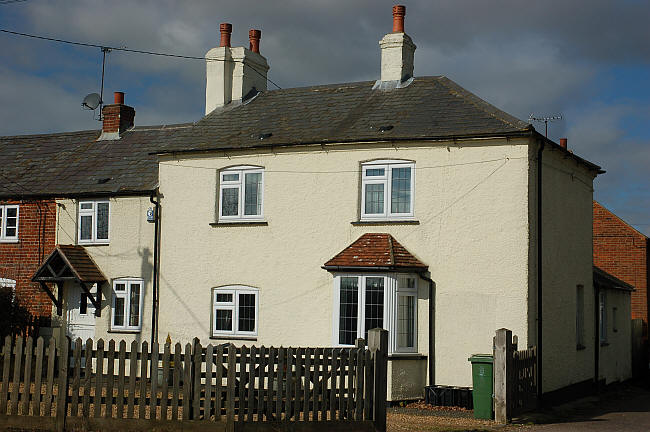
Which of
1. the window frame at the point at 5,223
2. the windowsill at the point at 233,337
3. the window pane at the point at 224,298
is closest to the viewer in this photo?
the windowsill at the point at 233,337

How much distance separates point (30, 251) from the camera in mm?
25172

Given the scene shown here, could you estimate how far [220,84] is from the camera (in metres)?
26.0

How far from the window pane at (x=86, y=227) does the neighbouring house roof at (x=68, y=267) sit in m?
0.47

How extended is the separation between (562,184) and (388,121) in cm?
483

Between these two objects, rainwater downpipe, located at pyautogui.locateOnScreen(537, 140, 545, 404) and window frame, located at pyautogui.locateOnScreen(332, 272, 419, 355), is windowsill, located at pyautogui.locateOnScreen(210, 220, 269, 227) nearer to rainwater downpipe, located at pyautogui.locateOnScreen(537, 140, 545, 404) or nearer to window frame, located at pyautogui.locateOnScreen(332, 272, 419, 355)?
window frame, located at pyautogui.locateOnScreen(332, 272, 419, 355)

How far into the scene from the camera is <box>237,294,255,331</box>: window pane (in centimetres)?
2181

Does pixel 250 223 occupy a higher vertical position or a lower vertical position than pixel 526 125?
lower

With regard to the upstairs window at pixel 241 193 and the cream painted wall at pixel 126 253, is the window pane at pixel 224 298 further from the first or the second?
the cream painted wall at pixel 126 253

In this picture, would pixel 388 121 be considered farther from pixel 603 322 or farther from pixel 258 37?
pixel 603 322

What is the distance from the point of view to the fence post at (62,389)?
40.9 ft

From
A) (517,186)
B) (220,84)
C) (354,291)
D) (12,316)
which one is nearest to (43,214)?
(12,316)

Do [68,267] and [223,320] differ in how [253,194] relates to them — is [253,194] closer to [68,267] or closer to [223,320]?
[223,320]

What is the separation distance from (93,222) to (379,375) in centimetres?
1360

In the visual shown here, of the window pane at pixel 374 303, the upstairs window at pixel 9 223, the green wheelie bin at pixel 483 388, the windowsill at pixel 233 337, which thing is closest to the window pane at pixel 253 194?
the windowsill at pixel 233 337
